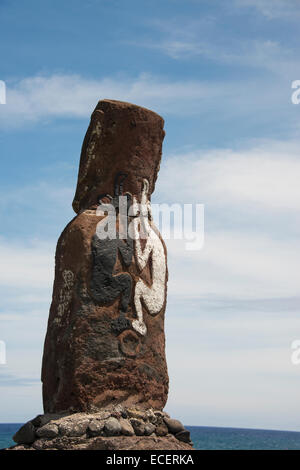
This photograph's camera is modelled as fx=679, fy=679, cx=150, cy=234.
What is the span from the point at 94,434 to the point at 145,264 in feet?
7.90

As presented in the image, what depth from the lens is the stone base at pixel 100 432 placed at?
26.8ft

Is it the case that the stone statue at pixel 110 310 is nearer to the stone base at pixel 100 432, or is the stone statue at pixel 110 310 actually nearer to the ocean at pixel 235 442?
the stone base at pixel 100 432

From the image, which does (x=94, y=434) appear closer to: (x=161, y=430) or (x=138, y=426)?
(x=138, y=426)

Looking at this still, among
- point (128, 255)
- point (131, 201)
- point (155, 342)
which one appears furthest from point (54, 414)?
point (131, 201)

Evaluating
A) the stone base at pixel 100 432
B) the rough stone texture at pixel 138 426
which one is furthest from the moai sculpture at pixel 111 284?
the rough stone texture at pixel 138 426

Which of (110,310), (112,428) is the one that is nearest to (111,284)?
(110,310)

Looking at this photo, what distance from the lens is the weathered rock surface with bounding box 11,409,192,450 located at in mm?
8156

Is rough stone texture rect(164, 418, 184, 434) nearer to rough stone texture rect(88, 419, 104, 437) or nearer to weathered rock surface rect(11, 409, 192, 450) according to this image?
weathered rock surface rect(11, 409, 192, 450)

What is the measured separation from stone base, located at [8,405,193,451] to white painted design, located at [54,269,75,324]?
1.33 metres

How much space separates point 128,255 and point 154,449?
2533 millimetres

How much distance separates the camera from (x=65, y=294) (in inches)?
357

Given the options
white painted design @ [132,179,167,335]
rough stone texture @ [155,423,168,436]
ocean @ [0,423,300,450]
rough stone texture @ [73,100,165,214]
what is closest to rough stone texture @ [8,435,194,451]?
rough stone texture @ [155,423,168,436]
